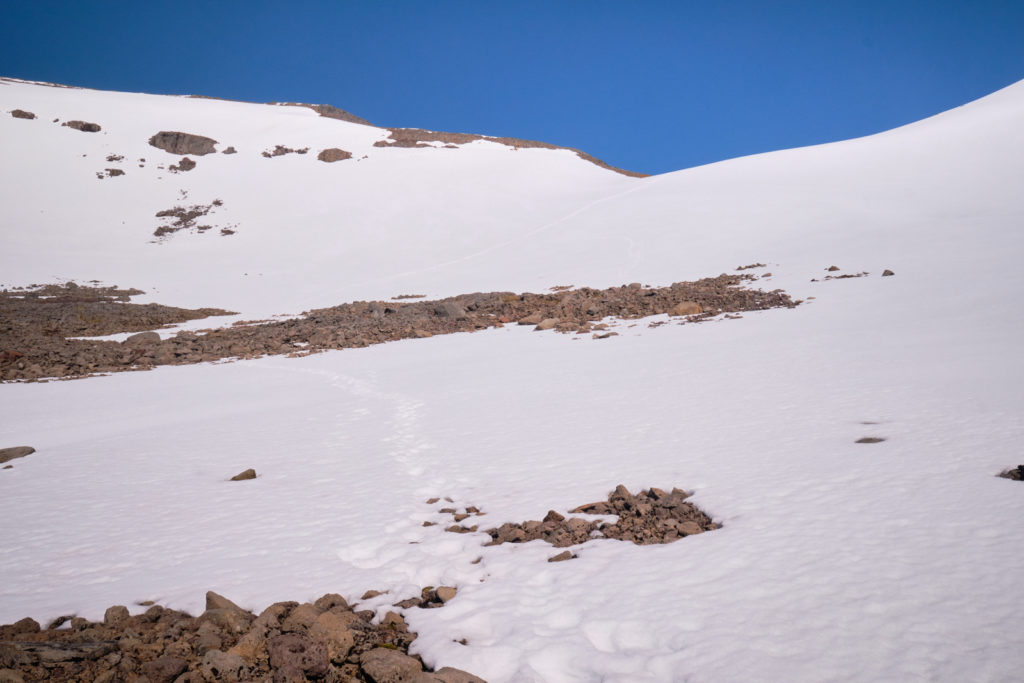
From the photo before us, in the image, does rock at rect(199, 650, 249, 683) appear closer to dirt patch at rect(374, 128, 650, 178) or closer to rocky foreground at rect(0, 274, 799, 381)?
rocky foreground at rect(0, 274, 799, 381)

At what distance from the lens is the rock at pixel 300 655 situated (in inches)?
152

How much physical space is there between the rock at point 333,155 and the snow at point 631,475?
41.5m

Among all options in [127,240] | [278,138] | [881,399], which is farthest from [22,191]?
[881,399]

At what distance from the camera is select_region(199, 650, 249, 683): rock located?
150 inches

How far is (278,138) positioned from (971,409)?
2671 inches

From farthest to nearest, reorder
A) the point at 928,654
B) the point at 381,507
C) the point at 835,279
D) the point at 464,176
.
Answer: the point at 464,176 < the point at 835,279 < the point at 381,507 < the point at 928,654

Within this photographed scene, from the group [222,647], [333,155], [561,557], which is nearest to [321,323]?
[561,557]

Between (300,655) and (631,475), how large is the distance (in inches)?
174

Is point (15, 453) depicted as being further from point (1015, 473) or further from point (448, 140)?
point (448, 140)

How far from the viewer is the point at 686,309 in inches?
805

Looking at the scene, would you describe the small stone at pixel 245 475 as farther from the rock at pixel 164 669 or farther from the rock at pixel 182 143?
the rock at pixel 182 143

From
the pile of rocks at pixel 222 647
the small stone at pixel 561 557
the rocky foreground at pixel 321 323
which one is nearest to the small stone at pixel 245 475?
the pile of rocks at pixel 222 647

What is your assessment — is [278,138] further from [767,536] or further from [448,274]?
[767,536]

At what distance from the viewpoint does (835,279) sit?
21312mm
